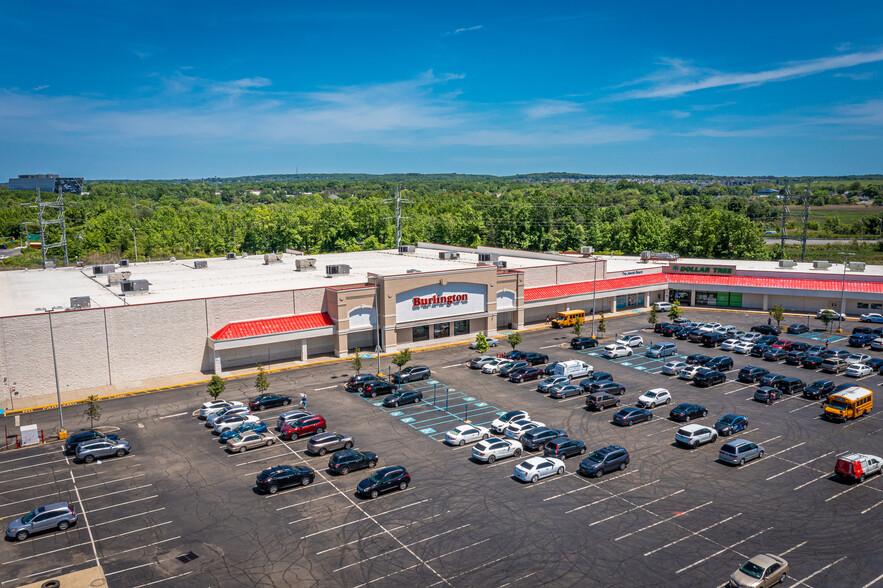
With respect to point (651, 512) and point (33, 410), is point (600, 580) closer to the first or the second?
point (651, 512)

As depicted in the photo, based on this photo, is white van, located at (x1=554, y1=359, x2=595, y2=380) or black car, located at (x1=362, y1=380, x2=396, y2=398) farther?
white van, located at (x1=554, y1=359, x2=595, y2=380)

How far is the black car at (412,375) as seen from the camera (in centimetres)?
5336

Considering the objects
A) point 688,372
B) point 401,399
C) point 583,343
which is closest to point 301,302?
point 401,399

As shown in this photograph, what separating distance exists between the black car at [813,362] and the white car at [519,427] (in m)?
30.5

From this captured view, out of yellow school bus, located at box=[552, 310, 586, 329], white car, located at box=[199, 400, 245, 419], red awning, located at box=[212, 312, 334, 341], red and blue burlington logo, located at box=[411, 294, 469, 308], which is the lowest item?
white car, located at box=[199, 400, 245, 419]

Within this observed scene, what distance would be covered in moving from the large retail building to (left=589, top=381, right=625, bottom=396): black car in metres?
20.3

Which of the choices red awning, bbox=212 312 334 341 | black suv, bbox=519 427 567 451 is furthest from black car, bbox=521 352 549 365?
red awning, bbox=212 312 334 341

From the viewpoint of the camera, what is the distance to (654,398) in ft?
156

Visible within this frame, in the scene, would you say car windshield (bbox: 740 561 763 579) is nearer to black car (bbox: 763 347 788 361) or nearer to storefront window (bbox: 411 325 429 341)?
black car (bbox: 763 347 788 361)

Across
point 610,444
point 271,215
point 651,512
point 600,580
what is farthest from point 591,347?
point 271,215

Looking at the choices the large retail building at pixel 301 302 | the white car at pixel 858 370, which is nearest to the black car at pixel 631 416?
the white car at pixel 858 370

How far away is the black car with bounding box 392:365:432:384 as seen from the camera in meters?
53.4

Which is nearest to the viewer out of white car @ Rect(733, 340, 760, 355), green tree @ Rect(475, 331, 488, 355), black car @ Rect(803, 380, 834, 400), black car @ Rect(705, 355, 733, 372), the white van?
black car @ Rect(803, 380, 834, 400)

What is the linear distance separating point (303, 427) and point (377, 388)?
9399 millimetres
